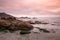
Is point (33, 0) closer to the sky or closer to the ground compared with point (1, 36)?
closer to the sky

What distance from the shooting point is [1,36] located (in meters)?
1.92

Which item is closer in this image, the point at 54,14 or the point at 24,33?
the point at 24,33

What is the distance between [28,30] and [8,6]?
1.83ft

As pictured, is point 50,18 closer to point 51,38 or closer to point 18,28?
point 51,38

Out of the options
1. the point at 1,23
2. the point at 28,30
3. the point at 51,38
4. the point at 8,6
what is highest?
the point at 8,6

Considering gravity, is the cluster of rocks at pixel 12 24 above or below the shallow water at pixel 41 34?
above

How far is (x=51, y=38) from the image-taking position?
1.98 metres

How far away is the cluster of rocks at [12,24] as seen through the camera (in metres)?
1.99

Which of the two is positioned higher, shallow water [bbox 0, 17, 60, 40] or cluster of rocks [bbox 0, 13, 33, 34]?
cluster of rocks [bbox 0, 13, 33, 34]

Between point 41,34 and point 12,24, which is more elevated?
point 12,24

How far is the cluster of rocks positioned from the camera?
1989mm

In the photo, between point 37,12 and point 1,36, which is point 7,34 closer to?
point 1,36

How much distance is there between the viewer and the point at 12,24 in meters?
2.01

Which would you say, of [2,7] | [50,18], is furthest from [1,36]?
[50,18]
